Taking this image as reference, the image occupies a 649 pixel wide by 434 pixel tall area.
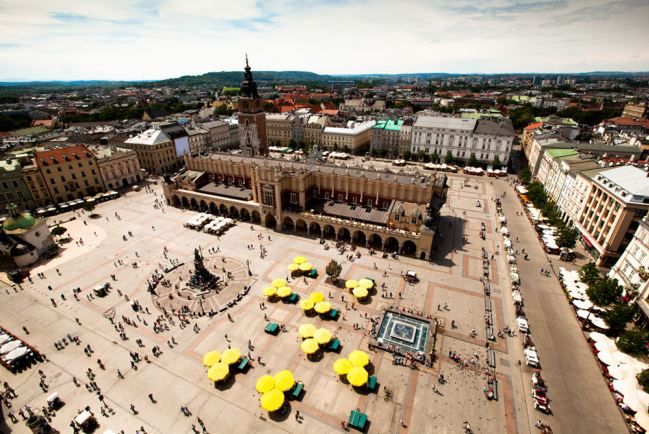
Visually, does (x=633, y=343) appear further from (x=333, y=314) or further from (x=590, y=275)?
(x=333, y=314)

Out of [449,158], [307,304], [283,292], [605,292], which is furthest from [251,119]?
[605,292]

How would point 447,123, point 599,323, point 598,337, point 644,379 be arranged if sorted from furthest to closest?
point 447,123 → point 599,323 → point 598,337 → point 644,379

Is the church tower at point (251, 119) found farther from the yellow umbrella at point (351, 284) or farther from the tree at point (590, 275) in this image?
the tree at point (590, 275)

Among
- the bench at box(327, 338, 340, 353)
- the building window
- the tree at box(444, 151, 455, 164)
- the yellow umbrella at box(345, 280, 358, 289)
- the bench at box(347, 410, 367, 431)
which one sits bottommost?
the bench at box(327, 338, 340, 353)

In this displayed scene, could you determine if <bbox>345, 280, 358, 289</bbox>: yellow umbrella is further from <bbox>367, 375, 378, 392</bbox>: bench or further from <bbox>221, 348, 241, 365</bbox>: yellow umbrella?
<bbox>221, 348, 241, 365</bbox>: yellow umbrella

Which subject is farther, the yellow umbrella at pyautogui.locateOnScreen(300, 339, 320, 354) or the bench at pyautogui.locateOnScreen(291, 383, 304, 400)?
the yellow umbrella at pyautogui.locateOnScreen(300, 339, 320, 354)

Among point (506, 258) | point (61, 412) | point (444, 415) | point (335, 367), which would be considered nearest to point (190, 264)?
point (61, 412)

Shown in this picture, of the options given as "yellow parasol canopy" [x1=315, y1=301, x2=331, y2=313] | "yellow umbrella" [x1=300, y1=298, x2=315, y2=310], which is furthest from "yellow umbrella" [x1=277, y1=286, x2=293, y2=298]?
"yellow parasol canopy" [x1=315, y1=301, x2=331, y2=313]
